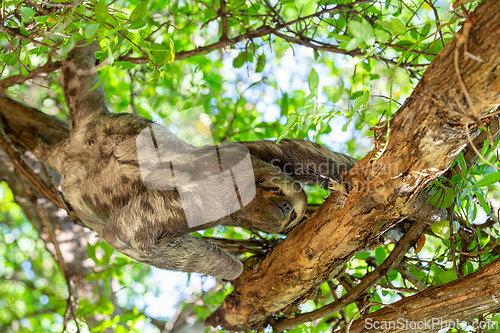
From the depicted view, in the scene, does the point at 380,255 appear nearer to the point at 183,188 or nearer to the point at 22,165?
the point at 183,188

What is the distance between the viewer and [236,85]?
3.87 metres

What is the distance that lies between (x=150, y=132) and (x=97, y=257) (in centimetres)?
148

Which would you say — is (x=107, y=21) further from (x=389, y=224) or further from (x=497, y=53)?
(x=389, y=224)

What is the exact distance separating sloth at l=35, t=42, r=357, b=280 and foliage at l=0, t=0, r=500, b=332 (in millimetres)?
242

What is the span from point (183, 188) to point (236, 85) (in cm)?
216

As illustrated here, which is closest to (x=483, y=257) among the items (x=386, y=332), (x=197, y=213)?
(x=386, y=332)

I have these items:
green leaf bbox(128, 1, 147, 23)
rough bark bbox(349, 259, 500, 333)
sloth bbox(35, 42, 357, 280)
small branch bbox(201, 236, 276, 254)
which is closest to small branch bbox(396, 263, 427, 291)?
rough bark bbox(349, 259, 500, 333)

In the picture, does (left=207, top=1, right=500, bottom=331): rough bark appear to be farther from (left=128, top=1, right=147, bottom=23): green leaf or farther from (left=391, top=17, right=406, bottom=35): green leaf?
(left=128, top=1, right=147, bottom=23): green leaf

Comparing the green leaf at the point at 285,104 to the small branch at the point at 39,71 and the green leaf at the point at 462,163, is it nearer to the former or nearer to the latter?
the green leaf at the point at 462,163

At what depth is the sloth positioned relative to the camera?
190 centimetres

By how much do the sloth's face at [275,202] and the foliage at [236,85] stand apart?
31 centimetres

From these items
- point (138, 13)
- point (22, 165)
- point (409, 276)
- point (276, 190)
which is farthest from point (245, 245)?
point (22, 165)

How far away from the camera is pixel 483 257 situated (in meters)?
2.00

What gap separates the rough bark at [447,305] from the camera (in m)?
1.49
